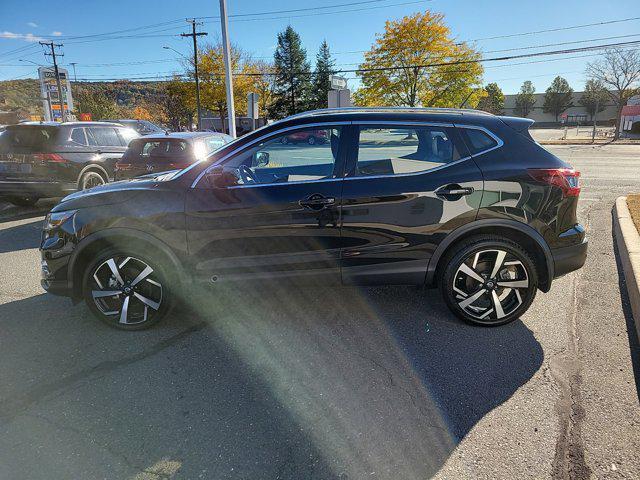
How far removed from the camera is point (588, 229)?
6.88 metres

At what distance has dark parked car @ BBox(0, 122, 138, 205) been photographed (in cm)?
791

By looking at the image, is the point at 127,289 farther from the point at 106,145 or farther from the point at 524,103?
the point at 524,103

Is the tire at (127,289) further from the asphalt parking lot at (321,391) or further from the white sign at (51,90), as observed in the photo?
the white sign at (51,90)

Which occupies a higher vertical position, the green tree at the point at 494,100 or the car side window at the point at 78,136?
the green tree at the point at 494,100

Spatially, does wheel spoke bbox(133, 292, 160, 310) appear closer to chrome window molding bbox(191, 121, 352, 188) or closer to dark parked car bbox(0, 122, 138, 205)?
chrome window molding bbox(191, 121, 352, 188)

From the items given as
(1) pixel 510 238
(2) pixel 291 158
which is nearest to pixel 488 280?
(1) pixel 510 238

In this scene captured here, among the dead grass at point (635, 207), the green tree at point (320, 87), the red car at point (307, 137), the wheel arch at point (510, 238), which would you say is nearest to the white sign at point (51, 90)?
the green tree at point (320, 87)

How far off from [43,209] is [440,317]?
895 centimetres

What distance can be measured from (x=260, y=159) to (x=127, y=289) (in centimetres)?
158

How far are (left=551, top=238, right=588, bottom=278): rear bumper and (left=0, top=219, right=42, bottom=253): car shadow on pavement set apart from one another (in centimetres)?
673

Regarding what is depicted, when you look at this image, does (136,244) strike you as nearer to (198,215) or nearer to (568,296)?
(198,215)

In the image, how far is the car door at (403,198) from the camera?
332 cm

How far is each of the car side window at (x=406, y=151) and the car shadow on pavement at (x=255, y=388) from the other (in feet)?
4.38

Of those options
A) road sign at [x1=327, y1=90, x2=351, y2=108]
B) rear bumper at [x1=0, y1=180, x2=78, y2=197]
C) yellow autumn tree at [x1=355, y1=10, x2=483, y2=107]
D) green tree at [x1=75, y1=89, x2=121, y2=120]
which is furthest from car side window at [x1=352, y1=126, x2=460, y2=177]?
green tree at [x1=75, y1=89, x2=121, y2=120]
